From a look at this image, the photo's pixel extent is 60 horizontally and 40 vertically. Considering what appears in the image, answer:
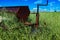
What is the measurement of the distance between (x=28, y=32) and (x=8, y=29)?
317 mm

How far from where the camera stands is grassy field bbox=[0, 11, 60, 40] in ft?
11.8

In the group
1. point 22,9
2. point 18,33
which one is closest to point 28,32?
point 18,33

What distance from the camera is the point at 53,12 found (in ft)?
12.4

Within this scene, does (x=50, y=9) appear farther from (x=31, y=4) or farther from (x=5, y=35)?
(x=5, y=35)

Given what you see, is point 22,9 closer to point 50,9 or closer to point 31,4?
point 31,4

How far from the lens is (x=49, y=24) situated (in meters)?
3.77

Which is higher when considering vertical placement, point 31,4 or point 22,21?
point 31,4

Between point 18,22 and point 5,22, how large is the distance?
8.2 inches

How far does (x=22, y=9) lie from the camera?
377cm

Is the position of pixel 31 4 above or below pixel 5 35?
above

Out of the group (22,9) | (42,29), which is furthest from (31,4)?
(42,29)

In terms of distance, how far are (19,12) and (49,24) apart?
520 millimetres

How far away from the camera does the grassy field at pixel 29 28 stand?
3.60 m

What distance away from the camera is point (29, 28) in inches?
147
